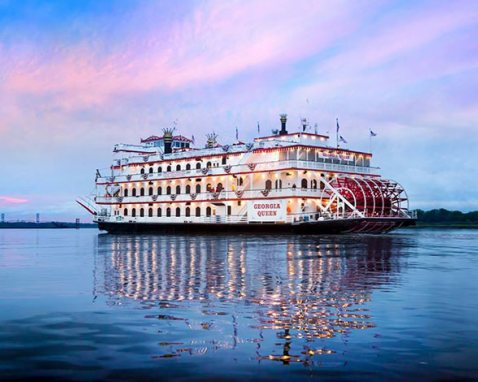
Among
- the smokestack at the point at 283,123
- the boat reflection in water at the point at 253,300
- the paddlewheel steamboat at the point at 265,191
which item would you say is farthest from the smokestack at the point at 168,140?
the boat reflection in water at the point at 253,300

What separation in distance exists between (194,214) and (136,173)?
34.9 feet

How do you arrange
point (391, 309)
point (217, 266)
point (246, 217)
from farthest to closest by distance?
point (246, 217), point (217, 266), point (391, 309)

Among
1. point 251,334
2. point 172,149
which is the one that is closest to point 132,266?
point 251,334

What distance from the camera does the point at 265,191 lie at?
50.8 metres

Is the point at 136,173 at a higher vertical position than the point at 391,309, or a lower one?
higher

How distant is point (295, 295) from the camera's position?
1212 centimetres

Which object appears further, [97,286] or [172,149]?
[172,149]

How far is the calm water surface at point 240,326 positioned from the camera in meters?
6.59

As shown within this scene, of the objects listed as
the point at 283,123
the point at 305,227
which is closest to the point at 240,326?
the point at 305,227

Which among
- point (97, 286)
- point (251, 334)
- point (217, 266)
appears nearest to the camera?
point (251, 334)

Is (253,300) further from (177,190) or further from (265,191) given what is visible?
(177,190)

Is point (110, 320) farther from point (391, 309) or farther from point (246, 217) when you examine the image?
point (246, 217)

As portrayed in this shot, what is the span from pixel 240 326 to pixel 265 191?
138ft

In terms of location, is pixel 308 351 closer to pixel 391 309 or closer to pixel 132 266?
pixel 391 309
